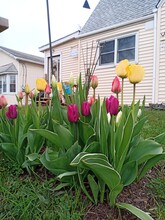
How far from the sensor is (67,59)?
10602 mm

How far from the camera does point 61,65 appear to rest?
35.8 ft

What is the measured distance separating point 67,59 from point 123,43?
3.05 m

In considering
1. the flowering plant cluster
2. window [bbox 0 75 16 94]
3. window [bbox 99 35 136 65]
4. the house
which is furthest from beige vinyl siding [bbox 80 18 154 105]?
window [bbox 0 75 16 94]

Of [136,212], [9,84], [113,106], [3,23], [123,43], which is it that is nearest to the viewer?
[136,212]

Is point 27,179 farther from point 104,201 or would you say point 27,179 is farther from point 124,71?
point 124,71

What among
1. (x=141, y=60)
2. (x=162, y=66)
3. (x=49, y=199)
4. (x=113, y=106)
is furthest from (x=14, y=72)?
(x=113, y=106)

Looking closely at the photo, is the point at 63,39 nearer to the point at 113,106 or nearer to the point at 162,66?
the point at 162,66

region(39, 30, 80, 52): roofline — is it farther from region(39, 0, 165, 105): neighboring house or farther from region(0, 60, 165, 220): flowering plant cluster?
region(0, 60, 165, 220): flowering plant cluster

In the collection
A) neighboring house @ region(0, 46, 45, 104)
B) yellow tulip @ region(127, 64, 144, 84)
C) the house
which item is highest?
neighboring house @ region(0, 46, 45, 104)

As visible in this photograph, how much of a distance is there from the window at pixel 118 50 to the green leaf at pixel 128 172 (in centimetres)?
742

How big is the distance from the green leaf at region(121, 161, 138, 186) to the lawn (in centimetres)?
14

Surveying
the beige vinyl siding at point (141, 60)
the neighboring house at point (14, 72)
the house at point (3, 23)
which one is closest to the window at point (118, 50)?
the beige vinyl siding at point (141, 60)

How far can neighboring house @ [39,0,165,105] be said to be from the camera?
287 inches

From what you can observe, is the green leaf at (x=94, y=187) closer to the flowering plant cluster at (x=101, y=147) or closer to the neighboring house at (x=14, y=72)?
the flowering plant cluster at (x=101, y=147)
